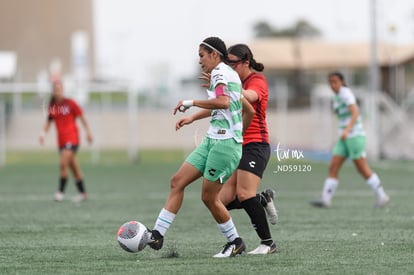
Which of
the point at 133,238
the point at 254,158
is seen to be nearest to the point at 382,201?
the point at 254,158

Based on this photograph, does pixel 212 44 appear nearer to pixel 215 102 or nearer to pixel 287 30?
pixel 215 102

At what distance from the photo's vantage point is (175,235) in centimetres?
1207

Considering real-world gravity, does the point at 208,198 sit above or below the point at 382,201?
above

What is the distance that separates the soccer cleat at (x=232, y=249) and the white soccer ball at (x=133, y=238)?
71 cm

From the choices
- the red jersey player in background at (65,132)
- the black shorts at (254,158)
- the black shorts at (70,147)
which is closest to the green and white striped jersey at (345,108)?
the red jersey player in background at (65,132)

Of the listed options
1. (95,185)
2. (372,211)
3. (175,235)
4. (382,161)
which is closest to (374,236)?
(175,235)

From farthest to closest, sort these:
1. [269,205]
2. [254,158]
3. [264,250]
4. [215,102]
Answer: [269,205], [254,158], [264,250], [215,102]

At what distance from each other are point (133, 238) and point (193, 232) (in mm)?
3030

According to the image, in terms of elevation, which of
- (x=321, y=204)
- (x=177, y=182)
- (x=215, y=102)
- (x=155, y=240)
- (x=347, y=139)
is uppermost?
(x=215, y=102)

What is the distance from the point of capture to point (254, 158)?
10.1 metres

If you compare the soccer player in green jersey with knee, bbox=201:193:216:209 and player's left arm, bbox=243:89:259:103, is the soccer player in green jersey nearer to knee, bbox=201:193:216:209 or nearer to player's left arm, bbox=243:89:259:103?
knee, bbox=201:193:216:209

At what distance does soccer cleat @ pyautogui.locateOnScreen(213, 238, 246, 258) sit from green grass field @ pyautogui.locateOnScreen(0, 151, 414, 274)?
13cm

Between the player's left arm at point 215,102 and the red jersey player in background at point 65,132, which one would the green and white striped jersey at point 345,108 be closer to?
the red jersey player in background at point 65,132

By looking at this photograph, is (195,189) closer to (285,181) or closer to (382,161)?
(285,181)
